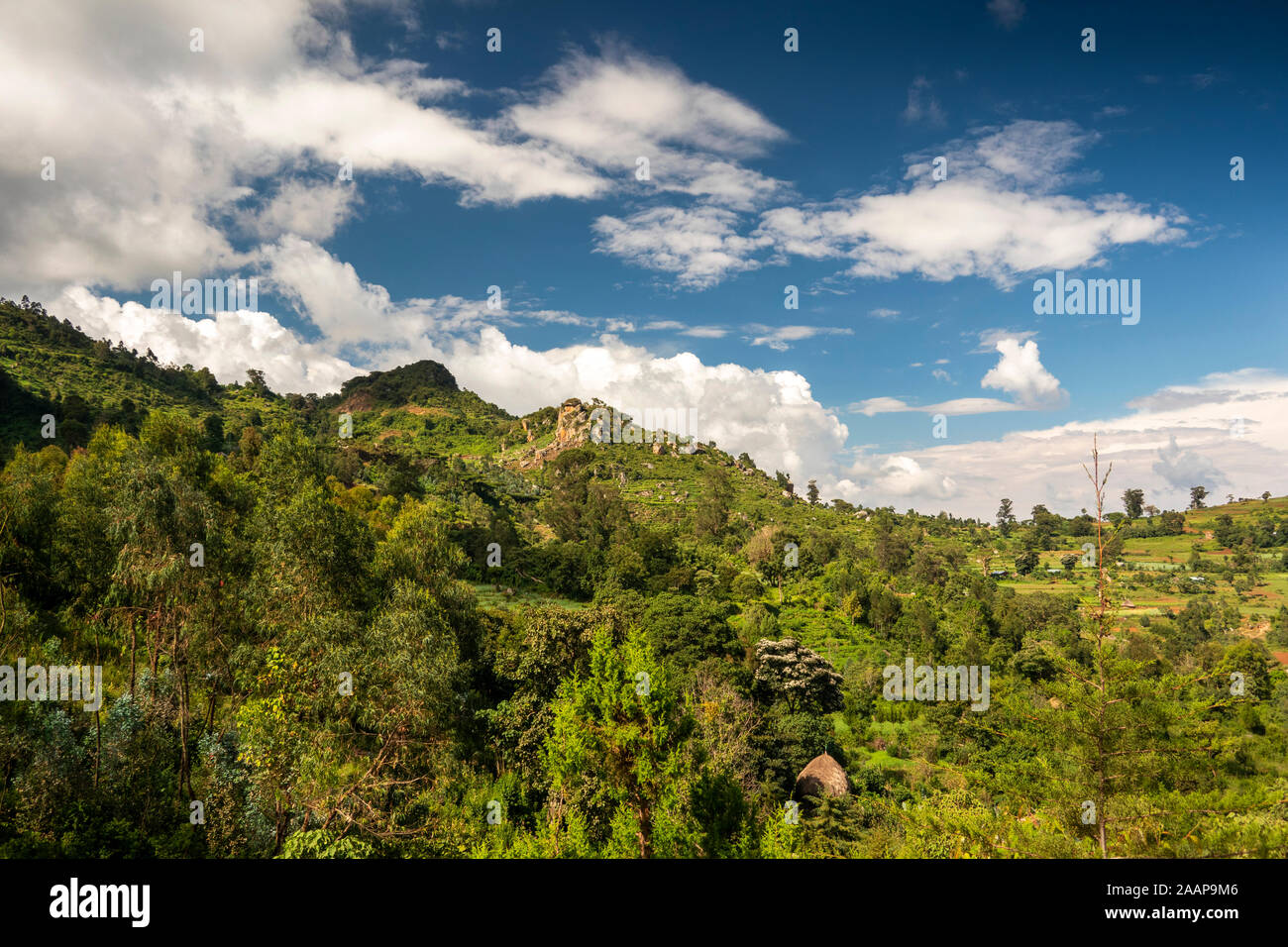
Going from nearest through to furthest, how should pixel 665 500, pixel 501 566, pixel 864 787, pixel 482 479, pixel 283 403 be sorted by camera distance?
pixel 864 787, pixel 501 566, pixel 482 479, pixel 665 500, pixel 283 403

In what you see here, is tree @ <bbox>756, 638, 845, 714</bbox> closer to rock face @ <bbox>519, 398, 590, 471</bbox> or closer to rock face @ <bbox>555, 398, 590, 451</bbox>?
rock face @ <bbox>519, 398, 590, 471</bbox>

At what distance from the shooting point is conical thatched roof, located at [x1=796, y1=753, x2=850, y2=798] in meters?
25.7

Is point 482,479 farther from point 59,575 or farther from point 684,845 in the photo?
point 684,845

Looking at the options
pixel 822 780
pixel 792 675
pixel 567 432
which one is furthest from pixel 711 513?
pixel 822 780

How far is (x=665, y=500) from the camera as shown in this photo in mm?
96438

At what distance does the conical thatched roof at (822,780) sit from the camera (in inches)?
1011

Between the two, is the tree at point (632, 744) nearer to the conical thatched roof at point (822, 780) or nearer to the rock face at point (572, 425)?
the conical thatched roof at point (822, 780)

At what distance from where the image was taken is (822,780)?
26.2m

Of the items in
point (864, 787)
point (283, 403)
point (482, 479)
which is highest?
point (283, 403)

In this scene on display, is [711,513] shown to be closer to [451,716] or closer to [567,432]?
[567,432]

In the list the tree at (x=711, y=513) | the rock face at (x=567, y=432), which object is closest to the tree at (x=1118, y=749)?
the tree at (x=711, y=513)

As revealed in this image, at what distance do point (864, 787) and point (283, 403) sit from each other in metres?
111

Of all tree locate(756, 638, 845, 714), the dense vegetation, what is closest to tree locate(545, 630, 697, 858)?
the dense vegetation
